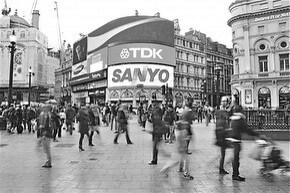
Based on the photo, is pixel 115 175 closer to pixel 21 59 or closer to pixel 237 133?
pixel 237 133

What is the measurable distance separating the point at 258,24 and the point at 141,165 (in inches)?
1499

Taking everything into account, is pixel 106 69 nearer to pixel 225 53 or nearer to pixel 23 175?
pixel 225 53

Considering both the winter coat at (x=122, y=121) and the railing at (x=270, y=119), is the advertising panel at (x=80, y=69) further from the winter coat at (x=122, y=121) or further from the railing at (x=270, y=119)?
the railing at (x=270, y=119)

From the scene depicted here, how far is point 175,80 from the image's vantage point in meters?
57.5

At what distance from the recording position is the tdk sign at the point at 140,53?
166 ft

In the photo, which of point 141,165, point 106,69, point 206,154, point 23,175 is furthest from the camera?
point 106,69

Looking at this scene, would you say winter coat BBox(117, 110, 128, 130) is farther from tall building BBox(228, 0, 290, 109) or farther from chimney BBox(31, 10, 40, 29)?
chimney BBox(31, 10, 40, 29)

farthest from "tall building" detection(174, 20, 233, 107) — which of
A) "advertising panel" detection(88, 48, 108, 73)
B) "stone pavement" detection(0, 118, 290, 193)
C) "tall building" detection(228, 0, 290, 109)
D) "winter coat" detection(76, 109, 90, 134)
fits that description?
"stone pavement" detection(0, 118, 290, 193)

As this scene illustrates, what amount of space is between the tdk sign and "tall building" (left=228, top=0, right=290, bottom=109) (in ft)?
55.1

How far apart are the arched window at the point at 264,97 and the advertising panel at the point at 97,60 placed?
31.6 meters

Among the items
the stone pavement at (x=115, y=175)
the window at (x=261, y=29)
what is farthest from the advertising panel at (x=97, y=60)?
the stone pavement at (x=115, y=175)

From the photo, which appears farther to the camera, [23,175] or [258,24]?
[258,24]

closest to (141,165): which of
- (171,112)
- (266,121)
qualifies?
(171,112)

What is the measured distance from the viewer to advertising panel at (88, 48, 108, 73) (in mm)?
55156
